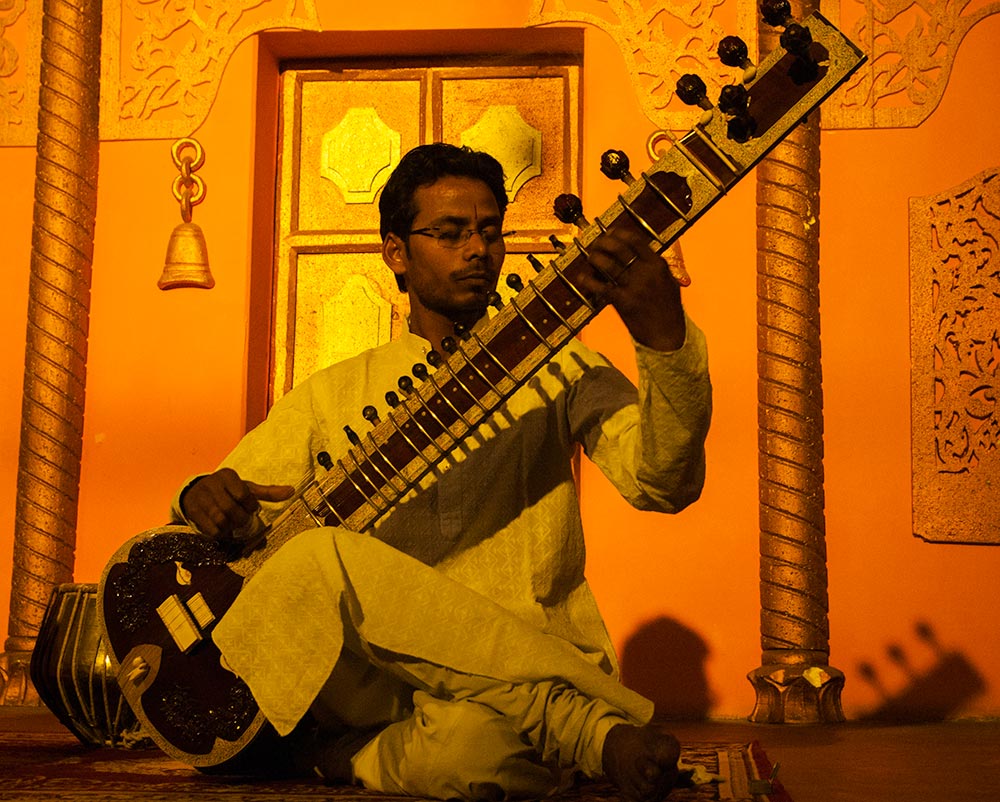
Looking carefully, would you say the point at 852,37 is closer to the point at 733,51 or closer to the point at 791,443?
the point at 791,443

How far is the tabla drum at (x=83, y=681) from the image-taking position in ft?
10.3

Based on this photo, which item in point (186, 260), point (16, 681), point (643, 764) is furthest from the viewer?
point (186, 260)

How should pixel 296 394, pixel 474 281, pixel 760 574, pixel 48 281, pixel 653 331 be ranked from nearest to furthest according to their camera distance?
pixel 653 331
pixel 474 281
pixel 296 394
pixel 760 574
pixel 48 281

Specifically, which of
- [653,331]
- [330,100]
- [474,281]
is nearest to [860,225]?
[330,100]

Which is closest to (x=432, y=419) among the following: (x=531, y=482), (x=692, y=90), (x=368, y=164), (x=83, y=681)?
(x=531, y=482)

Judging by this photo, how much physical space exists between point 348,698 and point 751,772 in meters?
0.74

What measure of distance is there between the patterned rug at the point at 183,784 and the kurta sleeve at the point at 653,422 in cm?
48

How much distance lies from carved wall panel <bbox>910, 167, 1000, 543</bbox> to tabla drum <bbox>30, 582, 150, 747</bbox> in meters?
2.59

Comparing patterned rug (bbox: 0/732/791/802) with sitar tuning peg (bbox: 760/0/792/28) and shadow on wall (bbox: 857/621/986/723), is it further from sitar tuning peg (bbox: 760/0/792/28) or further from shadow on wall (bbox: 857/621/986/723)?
shadow on wall (bbox: 857/621/986/723)

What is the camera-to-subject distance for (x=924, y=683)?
4305 millimetres

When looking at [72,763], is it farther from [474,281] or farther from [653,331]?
[653,331]

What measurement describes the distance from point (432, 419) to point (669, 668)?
236 cm

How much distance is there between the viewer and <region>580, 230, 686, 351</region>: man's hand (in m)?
2.03

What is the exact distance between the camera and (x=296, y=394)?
9.00 feet
